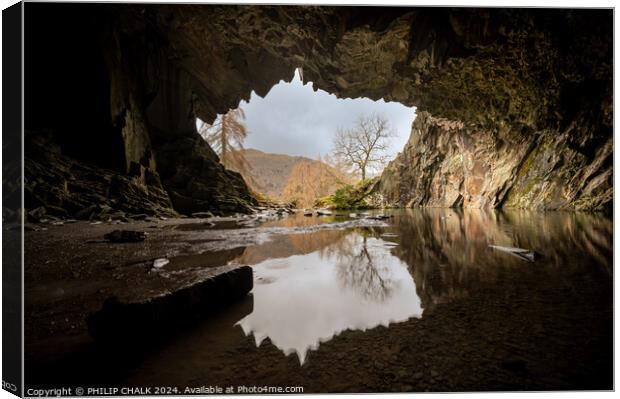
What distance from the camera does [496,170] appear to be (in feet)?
43.8

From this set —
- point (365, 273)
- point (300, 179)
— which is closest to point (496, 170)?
point (365, 273)

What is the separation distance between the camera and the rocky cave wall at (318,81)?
3.65 metres

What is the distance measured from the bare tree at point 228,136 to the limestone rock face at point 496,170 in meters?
12.6

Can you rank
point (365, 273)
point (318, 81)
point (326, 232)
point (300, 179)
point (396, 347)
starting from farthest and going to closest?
point (300, 179), point (318, 81), point (326, 232), point (365, 273), point (396, 347)

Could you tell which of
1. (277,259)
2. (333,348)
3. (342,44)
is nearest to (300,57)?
(342,44)

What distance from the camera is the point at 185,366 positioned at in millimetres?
952

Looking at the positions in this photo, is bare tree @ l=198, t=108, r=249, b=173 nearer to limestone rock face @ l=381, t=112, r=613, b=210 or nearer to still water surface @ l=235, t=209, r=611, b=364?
limestone rock face @ l=381, t=112, r=613, b=210

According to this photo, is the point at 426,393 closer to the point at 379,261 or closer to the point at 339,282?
the point at 339,282

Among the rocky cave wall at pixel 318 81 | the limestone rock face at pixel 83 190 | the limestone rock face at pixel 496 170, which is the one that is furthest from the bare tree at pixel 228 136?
the limestone rock face at pixel 496 170

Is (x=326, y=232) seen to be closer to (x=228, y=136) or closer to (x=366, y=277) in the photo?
(x=366, y=277)

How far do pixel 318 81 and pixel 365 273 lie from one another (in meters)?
10.7

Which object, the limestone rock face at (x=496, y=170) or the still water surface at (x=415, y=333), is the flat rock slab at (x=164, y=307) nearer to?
the still water surface at (x=415, y=333)

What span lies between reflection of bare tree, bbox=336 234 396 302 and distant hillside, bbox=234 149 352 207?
770 inches

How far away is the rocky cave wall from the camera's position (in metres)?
3.65
